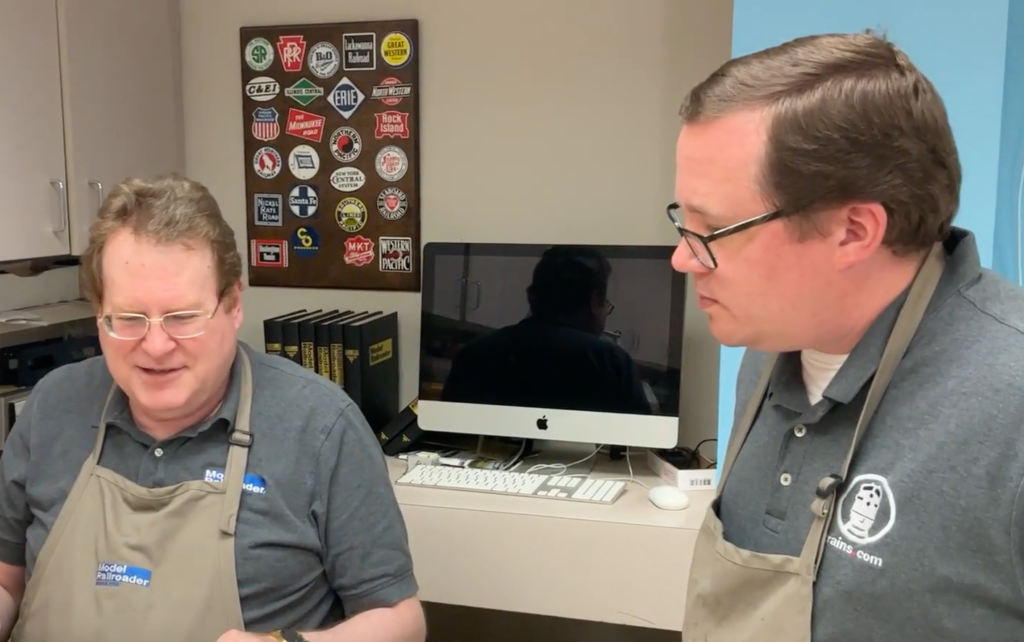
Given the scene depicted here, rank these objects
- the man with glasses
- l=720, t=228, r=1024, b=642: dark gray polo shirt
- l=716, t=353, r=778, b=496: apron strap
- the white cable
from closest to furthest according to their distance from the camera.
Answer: l=720, t=228, r=1024, b=642: dark gray polo shirt < l=716, t=353, r=778, b=496: apron strap < the man with glasses < the white cable

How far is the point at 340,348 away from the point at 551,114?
32.4 inches

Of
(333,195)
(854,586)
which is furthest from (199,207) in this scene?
(333,195)

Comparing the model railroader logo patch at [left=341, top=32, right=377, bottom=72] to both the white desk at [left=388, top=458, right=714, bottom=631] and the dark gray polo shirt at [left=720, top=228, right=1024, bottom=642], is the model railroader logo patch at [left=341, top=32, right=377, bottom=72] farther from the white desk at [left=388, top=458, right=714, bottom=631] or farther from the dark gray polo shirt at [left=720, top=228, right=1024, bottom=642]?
the dark gray polo shirt at [left=720, top=228, right=1024, bottom=642]

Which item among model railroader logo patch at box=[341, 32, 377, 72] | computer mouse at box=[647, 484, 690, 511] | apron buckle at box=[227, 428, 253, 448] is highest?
model railroader logo patch at box=[341, 32, 377, 72]

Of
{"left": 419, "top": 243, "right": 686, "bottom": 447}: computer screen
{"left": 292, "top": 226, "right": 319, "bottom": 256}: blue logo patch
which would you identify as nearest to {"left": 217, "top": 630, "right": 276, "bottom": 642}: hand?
{"left": 419, "top": 243, "right": 686, "bottom": 447}: computer screen

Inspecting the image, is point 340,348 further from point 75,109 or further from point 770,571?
point 770,571

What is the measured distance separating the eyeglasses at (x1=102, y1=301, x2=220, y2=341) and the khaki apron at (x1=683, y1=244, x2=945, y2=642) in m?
0.72

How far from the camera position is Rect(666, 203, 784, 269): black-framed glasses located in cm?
85

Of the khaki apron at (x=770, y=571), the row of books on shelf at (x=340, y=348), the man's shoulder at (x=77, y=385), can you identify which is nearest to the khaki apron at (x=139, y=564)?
the man's shoulder at (x=77, y=385)

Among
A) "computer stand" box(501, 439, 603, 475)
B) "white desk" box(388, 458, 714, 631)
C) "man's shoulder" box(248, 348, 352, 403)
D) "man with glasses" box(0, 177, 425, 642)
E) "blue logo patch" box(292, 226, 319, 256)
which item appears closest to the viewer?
"man with glasses" box(0, 177, 425, 642)

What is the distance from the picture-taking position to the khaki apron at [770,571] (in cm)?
86

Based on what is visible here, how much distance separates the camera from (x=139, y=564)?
1.18 metres

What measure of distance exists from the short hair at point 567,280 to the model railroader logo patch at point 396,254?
1.41 feet

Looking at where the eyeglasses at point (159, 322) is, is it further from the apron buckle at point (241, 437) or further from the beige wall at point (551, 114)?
the beige wall at point (551, 114)
